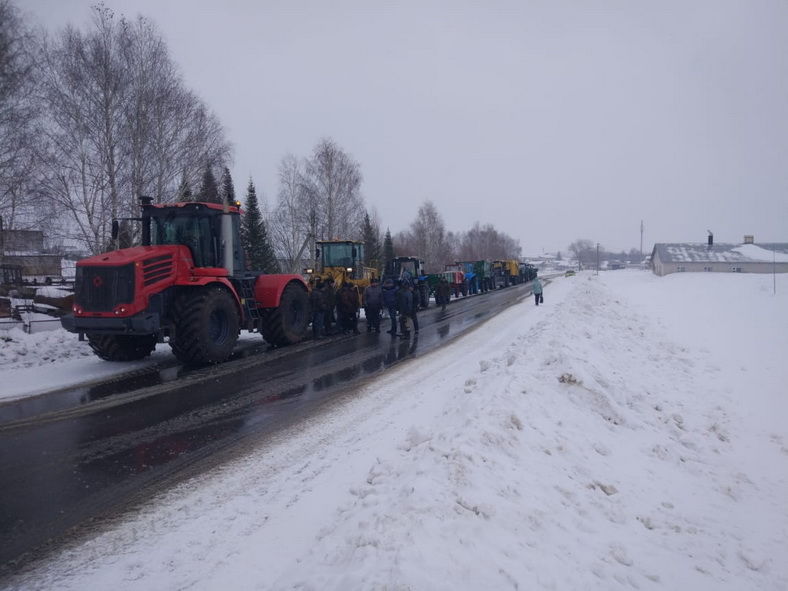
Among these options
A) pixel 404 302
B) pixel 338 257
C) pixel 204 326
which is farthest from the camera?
pixel 338 257

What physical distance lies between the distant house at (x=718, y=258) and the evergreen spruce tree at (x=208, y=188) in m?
61.7

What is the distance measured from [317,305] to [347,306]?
143cm

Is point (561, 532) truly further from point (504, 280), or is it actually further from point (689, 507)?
point (504, 280)

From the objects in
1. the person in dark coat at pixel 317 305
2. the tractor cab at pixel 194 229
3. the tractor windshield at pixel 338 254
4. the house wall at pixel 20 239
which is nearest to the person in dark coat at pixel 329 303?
the person in dark coat at pixel 317 305

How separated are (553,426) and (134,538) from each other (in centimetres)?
410

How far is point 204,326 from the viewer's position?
9.71 metres

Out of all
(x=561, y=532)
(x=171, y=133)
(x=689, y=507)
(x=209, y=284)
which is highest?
(x=171, y=133)

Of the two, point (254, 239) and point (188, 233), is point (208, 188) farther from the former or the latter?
point (188, 233)

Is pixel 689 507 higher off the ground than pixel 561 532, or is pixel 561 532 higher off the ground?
pixel 561 532

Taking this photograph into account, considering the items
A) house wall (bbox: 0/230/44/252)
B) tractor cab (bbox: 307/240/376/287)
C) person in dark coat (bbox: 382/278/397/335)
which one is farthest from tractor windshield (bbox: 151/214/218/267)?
house wall (bbox: 0/230/44/252)

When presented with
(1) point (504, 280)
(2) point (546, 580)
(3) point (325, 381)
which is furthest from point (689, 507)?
(1) point (504, 280)

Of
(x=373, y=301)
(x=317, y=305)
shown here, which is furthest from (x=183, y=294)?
(x=373, y=301)

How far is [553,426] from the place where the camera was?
5.46m

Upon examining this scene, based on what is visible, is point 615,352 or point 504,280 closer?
point 615,352
